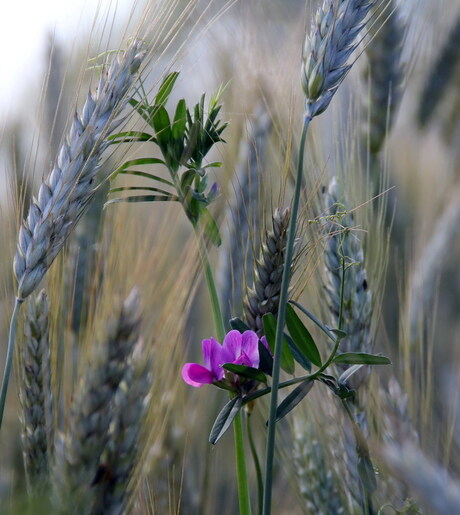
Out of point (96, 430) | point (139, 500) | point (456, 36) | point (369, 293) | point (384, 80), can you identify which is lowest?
point (139, 500)

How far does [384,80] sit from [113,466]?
82 centimetres

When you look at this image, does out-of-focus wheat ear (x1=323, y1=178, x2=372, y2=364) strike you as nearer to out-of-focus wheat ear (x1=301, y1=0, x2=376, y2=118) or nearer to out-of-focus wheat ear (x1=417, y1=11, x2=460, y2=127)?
out-of-focus wheat ear (x1=301, y1=0, x2=376, y2=118)

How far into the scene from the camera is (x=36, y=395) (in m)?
0.82

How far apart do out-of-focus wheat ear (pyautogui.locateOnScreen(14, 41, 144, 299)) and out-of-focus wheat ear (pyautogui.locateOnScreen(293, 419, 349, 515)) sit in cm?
46

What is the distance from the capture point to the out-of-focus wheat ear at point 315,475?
3.21ft

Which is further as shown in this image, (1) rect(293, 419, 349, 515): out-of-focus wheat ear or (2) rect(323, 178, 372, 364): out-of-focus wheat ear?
(1) rect(293, 419, 349, 515): out-of-focus wheat ear

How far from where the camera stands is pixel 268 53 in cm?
123

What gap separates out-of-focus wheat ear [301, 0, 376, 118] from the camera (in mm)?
643

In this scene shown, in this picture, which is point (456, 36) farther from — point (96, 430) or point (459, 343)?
point (96, 430)

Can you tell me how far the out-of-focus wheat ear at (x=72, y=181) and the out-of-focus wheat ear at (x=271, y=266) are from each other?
17cm

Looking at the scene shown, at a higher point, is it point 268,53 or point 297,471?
point 268,53

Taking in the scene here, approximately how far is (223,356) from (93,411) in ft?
0.42

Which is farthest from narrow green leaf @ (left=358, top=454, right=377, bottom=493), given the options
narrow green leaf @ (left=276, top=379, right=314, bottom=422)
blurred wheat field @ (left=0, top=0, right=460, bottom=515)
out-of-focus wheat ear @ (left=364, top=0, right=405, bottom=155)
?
out-of-focus wheat ear @ (left=364, top=0, right=405, bottom=155)

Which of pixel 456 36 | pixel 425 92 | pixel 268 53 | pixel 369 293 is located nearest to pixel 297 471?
pixel 369 293
